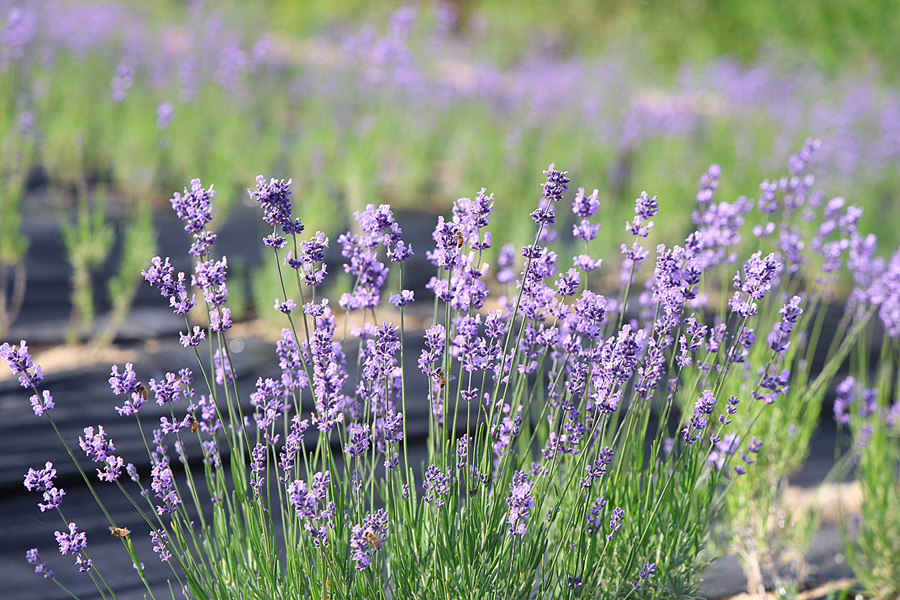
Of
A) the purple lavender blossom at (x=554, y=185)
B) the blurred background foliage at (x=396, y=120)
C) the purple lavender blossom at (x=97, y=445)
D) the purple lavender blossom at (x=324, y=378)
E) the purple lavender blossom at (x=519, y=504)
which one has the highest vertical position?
the blurred background foliage at (x=396, y=120)

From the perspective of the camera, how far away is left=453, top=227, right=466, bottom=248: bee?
129cm

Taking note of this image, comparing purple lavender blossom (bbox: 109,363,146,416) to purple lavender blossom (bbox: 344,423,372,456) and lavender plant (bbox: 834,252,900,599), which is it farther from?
lavender plant (bbox: 834,252,900,599)

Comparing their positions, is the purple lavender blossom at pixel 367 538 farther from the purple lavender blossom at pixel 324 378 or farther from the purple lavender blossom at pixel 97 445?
the purple lavender blossom at pixel 97 445

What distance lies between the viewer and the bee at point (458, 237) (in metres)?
1.29

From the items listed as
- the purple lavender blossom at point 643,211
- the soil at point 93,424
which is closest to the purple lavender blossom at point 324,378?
the purple lavender blossom at point 643,211

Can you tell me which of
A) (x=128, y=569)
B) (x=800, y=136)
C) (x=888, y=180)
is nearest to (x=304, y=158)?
(x=128, y=569)

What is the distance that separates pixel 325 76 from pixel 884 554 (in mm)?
6472

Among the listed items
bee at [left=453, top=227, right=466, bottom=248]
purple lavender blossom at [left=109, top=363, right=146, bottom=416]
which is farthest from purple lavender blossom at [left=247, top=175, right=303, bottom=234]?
purple lavender blossom at [left=109, top=363, right=146, bottom=416]

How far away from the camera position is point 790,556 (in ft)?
7.50

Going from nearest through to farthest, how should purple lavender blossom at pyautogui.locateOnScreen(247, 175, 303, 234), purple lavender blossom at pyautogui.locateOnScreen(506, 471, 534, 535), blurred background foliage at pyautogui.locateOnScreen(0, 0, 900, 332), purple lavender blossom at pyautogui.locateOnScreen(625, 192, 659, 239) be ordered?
purple lavender blossom at pyautogui.locateOnScreen(247, 175, 303, 234)
purple lavender blossom at pyautogui.locateOnScreen(506, 471, 534, 535)
purple lavender blossom at pyautogui.locateOnScreen(625, 192, 659, 239)
blurred background foliage at pyautogui.locateOnScreen(0, 0, 900, 332)

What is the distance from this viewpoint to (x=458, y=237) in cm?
132

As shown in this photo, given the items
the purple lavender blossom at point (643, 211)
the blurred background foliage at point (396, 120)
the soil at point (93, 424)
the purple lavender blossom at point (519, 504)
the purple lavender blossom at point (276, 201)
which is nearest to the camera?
the purple lavender blossom at point (276, 201)

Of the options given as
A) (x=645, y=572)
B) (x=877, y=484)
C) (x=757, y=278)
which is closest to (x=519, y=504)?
(x=645, y=572)

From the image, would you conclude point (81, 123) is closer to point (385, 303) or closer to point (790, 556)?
point (385, 303)
